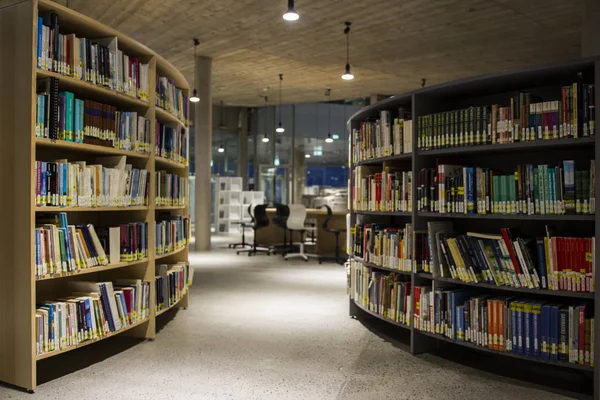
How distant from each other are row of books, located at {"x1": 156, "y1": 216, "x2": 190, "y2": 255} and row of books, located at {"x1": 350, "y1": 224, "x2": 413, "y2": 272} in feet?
5.79

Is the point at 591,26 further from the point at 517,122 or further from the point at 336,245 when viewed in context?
the point at 336,245

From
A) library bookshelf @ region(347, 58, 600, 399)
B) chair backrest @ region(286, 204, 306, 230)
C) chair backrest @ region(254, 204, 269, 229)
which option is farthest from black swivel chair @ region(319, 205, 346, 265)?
library bookshelf @ region(347, 58, 600, 399)

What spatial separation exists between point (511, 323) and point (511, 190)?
2.83ft

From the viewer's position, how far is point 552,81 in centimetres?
361

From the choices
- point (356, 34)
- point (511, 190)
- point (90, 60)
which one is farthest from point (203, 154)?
point (511, 190)

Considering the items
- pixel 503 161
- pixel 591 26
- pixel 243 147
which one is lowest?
pixel 503 161

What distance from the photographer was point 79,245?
3.59 meters

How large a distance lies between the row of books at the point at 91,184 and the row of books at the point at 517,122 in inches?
88.6

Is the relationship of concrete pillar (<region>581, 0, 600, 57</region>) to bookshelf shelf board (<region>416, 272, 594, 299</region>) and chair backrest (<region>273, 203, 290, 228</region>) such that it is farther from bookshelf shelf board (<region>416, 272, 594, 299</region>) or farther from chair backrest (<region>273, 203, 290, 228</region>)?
chair backrest (<region>273, 203, 290, 228</region>)

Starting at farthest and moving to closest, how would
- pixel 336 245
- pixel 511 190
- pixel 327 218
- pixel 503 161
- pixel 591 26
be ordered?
1. pixel 336 245
2. pixel 327 218
3. pixel 591 26
4. pixel 503 161
5. pixel 511 190

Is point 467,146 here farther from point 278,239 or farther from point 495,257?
point 278,239

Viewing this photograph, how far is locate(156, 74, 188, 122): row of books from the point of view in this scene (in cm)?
473

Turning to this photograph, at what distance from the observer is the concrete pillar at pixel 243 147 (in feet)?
63.2

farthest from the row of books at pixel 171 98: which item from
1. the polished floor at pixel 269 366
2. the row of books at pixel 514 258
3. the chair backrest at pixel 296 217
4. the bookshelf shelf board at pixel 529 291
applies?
the chair backrest at pixel 296 217
